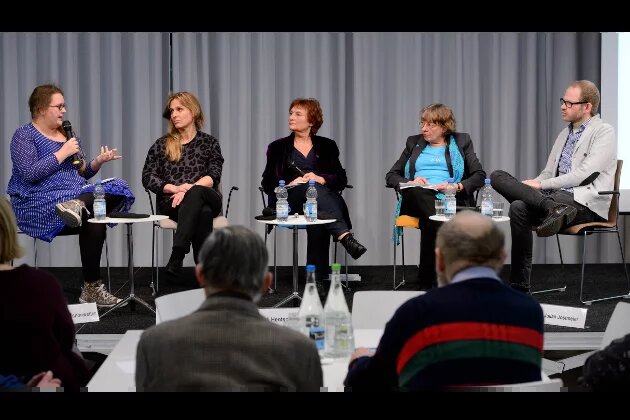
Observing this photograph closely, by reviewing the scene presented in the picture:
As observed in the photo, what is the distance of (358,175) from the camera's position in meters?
7.14

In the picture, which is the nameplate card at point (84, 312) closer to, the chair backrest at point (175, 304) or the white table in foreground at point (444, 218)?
the chair backrest at point (175, 304)

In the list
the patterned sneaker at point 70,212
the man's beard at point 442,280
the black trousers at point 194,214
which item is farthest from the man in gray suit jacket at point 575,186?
the man's beard at point 442,280

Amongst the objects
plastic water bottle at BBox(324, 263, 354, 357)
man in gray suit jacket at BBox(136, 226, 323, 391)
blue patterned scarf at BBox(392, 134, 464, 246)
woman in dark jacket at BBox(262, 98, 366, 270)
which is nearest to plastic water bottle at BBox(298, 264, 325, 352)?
plastic water bottle at BBox(324, 263, 354, 357)

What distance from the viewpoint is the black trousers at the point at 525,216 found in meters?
5.39

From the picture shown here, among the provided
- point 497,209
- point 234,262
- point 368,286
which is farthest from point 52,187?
point 234,262

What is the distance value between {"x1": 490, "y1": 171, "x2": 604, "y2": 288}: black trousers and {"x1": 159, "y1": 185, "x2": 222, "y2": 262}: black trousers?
189 cm

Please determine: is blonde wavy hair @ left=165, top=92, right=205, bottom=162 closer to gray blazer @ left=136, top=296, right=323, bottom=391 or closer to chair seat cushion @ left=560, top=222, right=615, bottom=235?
chair seat cushion @ left=560, top=222, right=615, bottom=235

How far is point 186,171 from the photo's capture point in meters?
5.79

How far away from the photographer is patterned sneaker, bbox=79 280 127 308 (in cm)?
526

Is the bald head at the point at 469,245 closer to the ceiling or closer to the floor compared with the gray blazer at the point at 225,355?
closer to the ceiling

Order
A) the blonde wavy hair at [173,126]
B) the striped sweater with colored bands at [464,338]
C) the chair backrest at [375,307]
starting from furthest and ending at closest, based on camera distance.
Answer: the blonde wavy hair at [173,126], the chair backrest at [375,307], the striped sweater with colored bands at [464,338]

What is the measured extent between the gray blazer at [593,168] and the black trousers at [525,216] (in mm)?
53

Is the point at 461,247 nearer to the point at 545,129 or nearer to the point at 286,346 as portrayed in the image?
the point at 286,346
